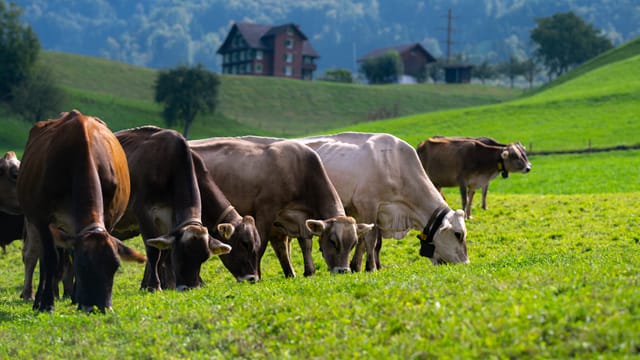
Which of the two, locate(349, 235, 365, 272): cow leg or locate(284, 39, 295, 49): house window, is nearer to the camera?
locate(349, 235, 365, 272): cow leg

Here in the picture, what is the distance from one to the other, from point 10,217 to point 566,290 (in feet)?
46.8

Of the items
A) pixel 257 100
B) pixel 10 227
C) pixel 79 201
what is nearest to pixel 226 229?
pixel 79 201

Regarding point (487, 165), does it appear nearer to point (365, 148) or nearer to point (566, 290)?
point (365, 148)

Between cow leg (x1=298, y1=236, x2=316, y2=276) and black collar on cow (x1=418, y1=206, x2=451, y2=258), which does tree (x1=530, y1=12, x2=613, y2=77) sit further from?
cow leg (x1=298, y1=236, x2=316, y2=276)

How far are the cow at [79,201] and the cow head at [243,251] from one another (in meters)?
2.02

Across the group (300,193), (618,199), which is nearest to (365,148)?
(300,193)

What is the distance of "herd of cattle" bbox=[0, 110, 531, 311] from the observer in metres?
12.8

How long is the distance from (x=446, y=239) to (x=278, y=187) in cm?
360

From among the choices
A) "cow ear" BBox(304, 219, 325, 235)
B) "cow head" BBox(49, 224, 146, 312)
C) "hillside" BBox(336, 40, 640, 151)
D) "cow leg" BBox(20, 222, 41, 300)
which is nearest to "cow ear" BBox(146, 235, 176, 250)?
"cow head" BBox(49, 224, 146, 312)

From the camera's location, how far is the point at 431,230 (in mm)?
17219

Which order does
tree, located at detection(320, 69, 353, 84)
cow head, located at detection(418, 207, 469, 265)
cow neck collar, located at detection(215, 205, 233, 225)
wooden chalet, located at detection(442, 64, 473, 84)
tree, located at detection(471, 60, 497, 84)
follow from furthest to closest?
tree, located at detection(471, 60, 497, 84), tree, located at detection(320, 69, 353, 84), wooden chalet, located at detection(442, 64, 473, 84), cow head, located at detection(418, 207, 469, 265), cow neck collar, located at detection(215, 205, 233, 225)

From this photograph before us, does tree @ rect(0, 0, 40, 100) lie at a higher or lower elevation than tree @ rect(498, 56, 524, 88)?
lower

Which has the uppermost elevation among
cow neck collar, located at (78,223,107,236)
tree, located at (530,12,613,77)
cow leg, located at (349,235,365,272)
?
tree, located at (530,12,613,77)

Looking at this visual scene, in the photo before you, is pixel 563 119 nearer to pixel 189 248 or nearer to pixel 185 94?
pixel 185 94
